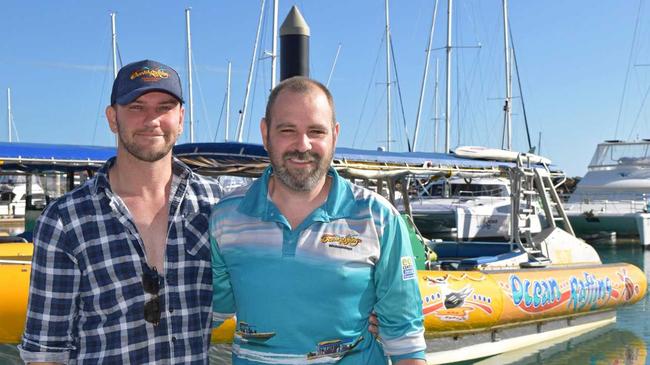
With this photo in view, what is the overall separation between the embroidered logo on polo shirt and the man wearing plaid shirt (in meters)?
0.44

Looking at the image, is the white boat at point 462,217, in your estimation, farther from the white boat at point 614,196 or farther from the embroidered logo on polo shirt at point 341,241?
the embroidered logo on polo shirt at point 341,241

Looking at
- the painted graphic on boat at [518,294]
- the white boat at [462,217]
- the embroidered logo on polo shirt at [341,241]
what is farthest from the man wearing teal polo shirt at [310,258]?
the white boat at [462,217]

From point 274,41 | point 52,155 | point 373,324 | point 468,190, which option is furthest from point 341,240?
point 468,190

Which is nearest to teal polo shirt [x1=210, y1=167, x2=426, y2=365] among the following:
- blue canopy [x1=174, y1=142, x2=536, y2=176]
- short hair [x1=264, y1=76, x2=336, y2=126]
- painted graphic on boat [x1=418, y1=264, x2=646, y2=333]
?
short hair [x1=264, y1=76, x2=336, y2=126]

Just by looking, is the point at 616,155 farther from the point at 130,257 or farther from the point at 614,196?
the point at 130,257

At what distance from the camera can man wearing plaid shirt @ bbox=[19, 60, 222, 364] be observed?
7.52 ft

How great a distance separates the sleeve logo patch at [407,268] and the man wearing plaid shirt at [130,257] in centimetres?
68

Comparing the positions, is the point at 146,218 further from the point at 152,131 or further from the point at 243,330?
the point at 243,330

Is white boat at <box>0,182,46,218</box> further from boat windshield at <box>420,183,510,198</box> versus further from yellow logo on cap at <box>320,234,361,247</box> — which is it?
yellow logo on cap at <box>320,234,361,247</box>

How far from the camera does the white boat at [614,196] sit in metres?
27.4

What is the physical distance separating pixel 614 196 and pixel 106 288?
30.8 metres

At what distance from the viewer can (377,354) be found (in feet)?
8.45

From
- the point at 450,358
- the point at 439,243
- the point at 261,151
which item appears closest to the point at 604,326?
the point at 439,243

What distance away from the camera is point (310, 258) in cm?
238
